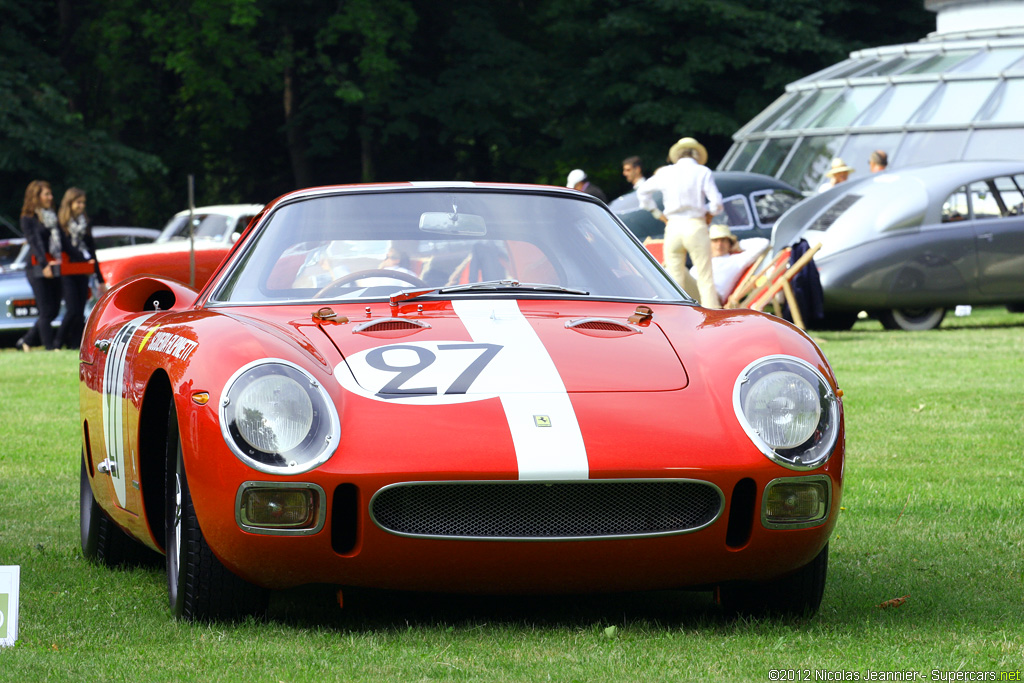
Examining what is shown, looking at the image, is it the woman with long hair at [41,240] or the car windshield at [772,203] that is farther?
the car windshield at [772,203]

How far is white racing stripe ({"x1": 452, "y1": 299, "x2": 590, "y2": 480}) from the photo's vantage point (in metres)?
3.69

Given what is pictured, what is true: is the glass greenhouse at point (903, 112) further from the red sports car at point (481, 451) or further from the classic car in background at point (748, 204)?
the red sports car at point (481, 451)

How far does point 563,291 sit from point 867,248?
502 inches

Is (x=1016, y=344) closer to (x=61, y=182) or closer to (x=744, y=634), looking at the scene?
(x=744, y=634)

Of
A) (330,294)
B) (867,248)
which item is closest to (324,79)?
(867,248)

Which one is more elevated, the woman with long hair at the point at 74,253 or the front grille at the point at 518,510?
the front grille at the point at 518,510

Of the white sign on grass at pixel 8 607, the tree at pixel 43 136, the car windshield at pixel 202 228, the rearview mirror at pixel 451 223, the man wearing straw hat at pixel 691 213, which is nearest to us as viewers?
the white sign on grass at pixel 8 607

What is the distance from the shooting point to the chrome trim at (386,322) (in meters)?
4.19

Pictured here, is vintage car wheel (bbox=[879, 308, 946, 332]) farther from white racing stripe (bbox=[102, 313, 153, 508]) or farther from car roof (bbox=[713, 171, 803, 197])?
white racing stripe (bbox=[102, 313, 153, 508])

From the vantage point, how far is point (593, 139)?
36.9m

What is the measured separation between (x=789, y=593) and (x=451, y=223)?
66.8 inches

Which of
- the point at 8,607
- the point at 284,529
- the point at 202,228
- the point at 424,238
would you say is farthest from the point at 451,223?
the point at 202,228

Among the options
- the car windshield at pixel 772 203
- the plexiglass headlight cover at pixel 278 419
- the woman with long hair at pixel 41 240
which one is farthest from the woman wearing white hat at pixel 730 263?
the plexiglass headlight cover at pixel 278 419

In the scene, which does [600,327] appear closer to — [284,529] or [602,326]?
[602,326]
